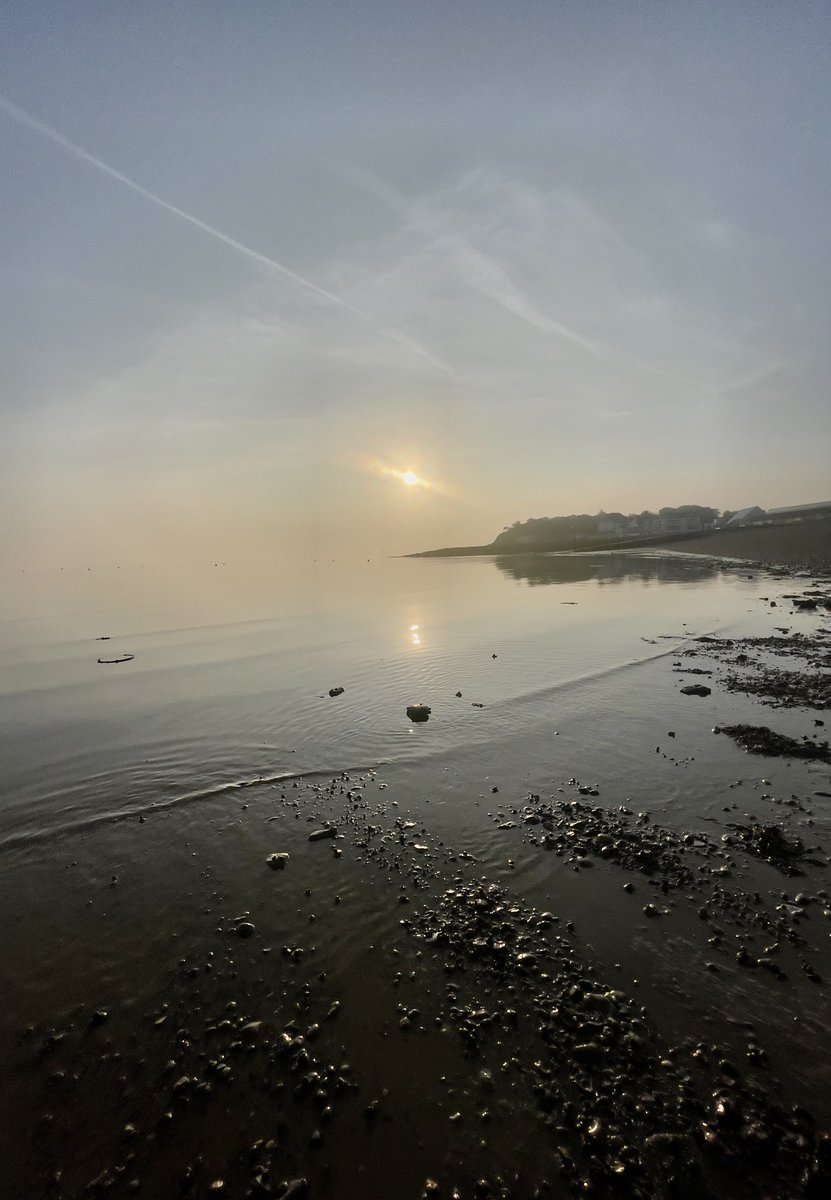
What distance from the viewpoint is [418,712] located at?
75.7 feet

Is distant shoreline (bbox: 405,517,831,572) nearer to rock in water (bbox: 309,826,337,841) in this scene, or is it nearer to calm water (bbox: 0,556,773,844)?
calm water (bbox: 0,556,773,844)

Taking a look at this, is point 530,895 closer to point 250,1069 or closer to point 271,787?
point 250,1069

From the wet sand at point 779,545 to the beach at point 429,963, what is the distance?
3500 inches

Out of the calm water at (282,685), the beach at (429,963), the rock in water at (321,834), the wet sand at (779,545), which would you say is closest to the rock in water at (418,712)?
the calm water at (282,685)

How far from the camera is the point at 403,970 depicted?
9234 mm

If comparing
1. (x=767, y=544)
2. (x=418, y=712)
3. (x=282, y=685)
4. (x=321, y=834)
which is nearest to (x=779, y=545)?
(x=767, y=544)

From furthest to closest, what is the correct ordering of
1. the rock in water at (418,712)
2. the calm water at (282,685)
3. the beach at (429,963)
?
1. the rock in water at (418,712)
2. the calm water at (282,685)
3. the beach at (429,963)

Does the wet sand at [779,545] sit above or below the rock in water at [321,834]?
above

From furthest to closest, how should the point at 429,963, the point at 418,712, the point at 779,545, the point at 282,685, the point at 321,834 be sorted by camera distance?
the point at 779,545
the point at 282,685
the point at 418,712
the point at 321,834
the point at 429,963

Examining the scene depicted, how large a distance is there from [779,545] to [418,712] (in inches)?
5069

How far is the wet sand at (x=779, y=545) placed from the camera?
99.3m

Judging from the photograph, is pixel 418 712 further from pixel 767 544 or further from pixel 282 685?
pixel 767 544

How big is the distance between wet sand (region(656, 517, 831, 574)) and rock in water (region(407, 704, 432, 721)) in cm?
8618

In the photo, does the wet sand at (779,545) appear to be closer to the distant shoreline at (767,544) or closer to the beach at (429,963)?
the distant shoreline at (767,544)
